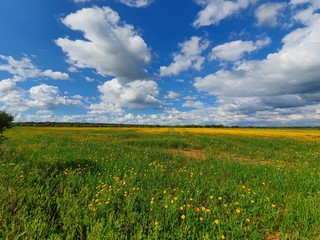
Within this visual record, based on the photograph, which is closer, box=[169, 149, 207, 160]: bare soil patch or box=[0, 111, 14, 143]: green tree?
box=[0, 111, 14, 143]: green tree

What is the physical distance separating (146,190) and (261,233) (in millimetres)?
3100

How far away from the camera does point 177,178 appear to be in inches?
276

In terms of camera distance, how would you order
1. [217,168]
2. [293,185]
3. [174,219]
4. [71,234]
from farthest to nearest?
[217,168], [293,185], [174,219], [71,234]

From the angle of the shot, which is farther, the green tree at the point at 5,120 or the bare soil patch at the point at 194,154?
the bare soil patch at the point at 194,154

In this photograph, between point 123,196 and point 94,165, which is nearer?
point 123,196

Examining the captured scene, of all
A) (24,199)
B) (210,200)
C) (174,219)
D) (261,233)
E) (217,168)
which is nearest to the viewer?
(261,233)

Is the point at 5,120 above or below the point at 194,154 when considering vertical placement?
above

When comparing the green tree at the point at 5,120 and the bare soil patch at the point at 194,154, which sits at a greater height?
the green tree at the point at 5,120

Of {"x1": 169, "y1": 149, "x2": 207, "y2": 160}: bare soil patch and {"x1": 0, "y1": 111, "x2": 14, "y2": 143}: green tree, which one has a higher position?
{"x1": 0, "y1": 111, "x2": 14, "y2": 143}: green tree

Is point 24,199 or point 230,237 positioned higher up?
point 24,199

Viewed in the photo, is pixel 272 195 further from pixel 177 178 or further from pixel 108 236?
pixel 108 236

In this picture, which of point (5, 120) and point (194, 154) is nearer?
point (5, 120)

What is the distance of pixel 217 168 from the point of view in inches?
348

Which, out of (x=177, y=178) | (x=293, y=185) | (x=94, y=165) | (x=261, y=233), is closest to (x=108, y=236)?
(x=261, y=233)
